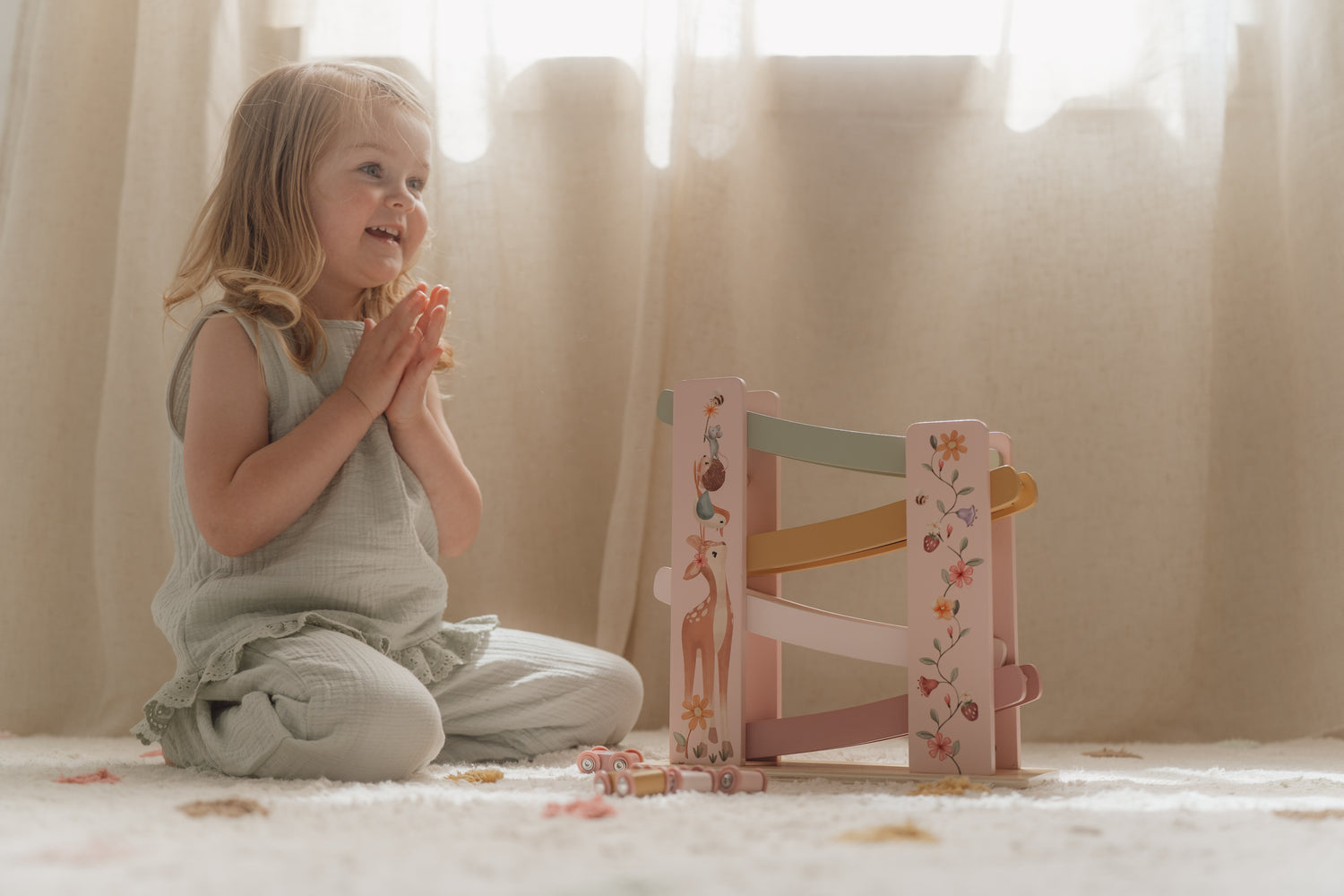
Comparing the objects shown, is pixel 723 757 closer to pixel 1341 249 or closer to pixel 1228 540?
pixel 1228 540

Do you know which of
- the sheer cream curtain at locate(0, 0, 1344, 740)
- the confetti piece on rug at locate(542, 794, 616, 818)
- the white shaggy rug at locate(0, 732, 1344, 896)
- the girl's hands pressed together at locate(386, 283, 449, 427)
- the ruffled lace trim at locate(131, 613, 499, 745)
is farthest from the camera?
the sheer cream curtain at locate(0, 0, 1344, 740)

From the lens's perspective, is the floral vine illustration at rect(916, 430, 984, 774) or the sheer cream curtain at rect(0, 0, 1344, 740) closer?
the floral vine illustration at rect(916, 430, 984, 774)

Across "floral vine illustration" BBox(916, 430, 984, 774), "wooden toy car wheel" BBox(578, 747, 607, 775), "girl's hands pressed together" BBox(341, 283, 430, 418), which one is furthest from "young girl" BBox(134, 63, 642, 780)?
"floral vine illustration" BBox(916, 430, 984, 774)

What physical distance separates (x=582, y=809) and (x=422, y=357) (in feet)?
1.54

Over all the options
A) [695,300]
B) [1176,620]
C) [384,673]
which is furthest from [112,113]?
[1176,620]

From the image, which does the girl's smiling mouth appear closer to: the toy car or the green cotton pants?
the green cotton pants

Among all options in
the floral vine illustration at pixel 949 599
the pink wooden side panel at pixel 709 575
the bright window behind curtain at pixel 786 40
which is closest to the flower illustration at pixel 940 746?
the floral vine illustration at pixel 949 599

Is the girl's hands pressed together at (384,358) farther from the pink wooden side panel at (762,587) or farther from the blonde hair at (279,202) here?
the pink wooden side panel at (762,587)

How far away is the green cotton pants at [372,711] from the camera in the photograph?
0.78 meters

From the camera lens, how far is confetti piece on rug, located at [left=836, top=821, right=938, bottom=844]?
0.54 meters

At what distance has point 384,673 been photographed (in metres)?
0.81

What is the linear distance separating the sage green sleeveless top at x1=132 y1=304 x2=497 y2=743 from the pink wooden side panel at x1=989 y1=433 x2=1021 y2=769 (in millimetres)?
473

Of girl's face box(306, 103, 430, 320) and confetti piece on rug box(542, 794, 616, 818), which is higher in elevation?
girl's face box(306, 103, 430, 320)

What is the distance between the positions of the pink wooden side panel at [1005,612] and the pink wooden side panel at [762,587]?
170 mm
